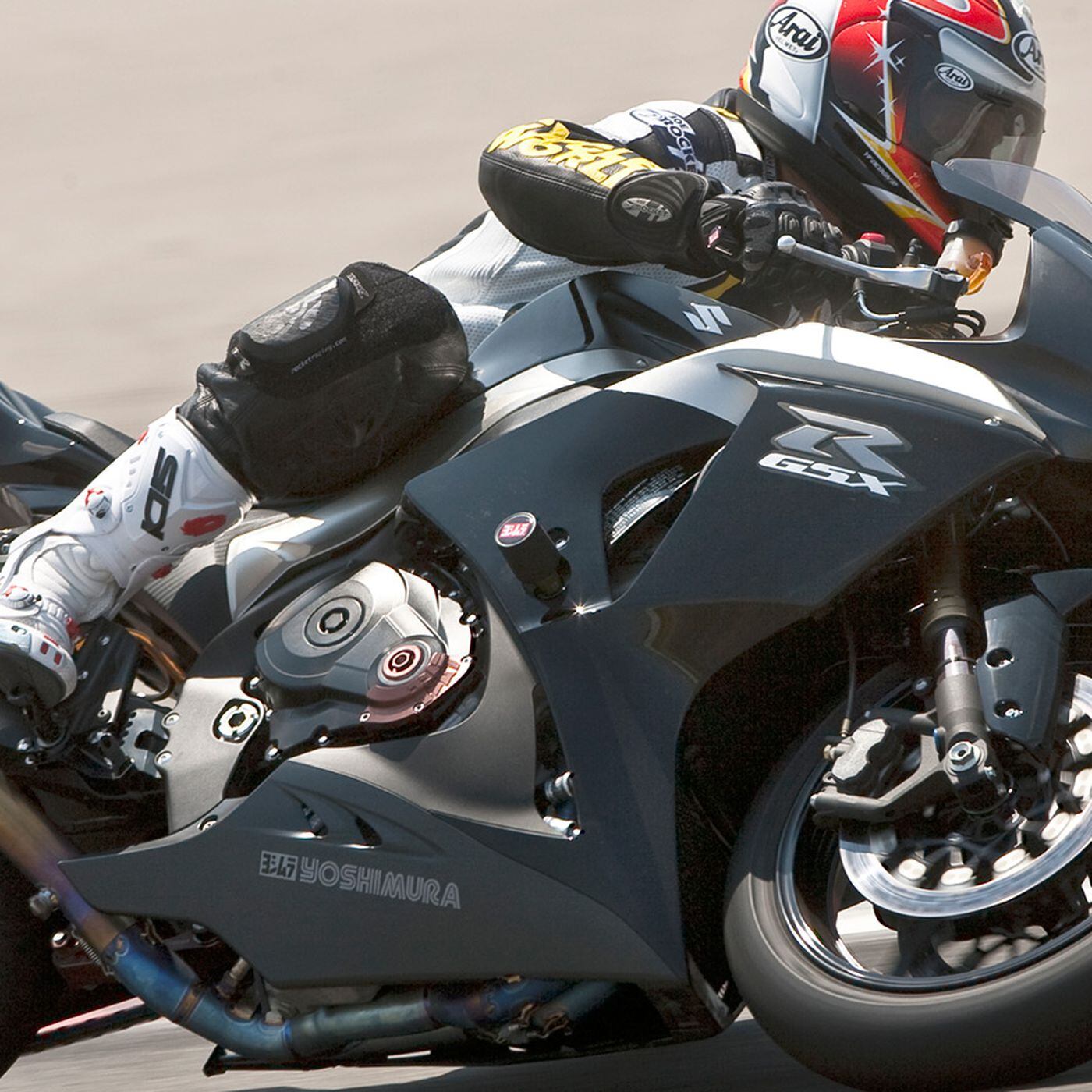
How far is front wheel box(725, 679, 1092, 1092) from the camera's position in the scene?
202 centimetres

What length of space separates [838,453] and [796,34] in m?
1.00

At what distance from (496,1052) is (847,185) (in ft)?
4.57

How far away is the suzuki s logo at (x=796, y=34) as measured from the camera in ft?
9.91

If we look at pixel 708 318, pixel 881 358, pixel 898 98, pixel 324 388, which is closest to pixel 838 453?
pixel 881 358

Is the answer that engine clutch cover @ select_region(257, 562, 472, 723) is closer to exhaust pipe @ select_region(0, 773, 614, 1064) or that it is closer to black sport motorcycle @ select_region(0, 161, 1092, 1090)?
black sport motorcycle @ select_region(0, 161, 1092, 1090)

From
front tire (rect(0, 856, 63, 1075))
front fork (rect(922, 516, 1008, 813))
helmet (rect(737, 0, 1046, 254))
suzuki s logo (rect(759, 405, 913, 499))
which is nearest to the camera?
front fork (rect(922, 516, 1008, 813))

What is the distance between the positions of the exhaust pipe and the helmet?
1.32 m

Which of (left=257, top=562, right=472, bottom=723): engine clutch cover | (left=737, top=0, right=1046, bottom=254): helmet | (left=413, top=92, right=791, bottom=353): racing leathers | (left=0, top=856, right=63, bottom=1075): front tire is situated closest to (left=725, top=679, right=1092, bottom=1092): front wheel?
(left=257, top=562, right=472, bottom=723): engine clutch cover

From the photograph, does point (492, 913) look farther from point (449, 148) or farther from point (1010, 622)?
point (449, 148)

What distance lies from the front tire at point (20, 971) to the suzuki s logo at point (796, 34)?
1671 millimetres

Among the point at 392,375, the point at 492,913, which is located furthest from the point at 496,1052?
the point at 392,375

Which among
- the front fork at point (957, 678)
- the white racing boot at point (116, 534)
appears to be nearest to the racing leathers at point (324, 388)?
the white racing boot at point (116, 534)

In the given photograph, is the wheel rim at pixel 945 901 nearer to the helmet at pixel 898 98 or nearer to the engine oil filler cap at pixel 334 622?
the engine oil filler cap at pixel 334 622

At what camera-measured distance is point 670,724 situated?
93.0 inches
